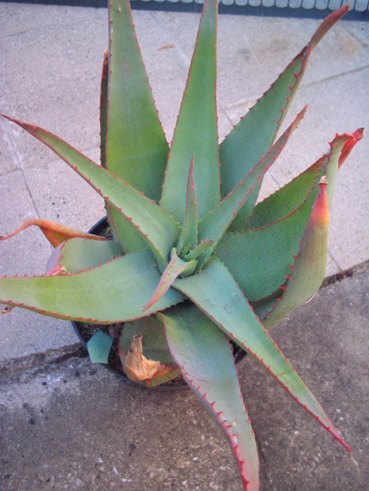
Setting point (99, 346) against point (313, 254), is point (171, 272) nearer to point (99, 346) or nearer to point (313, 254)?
point (313, 254)

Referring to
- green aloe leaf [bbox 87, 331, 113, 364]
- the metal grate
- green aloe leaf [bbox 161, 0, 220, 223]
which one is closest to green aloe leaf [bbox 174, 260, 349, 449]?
green aloe leaf [bbox 161, 0, 220, 223]

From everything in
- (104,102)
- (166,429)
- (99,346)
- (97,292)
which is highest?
(104,102)

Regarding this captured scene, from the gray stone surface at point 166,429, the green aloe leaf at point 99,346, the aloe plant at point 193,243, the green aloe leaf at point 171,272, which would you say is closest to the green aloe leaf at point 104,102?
the aloe plant at point 193,243

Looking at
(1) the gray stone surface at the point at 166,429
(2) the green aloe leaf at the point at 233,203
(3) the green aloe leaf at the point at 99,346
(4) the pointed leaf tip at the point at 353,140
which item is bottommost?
(1) the gray stone surface at the point at 166,429

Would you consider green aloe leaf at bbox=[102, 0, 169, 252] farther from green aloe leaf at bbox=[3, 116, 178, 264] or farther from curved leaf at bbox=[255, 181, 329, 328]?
curved leaf at bbox=[255, 181, 329, 328]

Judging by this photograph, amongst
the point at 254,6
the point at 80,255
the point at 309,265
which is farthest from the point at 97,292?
the point at 254,6

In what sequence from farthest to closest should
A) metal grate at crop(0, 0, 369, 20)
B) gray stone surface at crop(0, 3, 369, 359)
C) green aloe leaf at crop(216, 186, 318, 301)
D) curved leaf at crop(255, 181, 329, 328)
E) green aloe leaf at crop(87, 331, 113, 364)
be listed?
metal grate at crop(0, 0, 369, 20), gray stone surface at crop(0, 3, 369, 359), green aloe leaf at crop(87, 331, 113, 364), green aloe leaf at crop(216, 186, 318, 301), curved leaf at crop(255, 181, 329, 328)

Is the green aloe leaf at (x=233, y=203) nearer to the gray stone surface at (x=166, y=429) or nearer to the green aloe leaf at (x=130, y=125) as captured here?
the green aloe leaf at (x=130, y=125)
